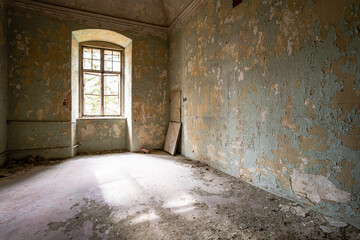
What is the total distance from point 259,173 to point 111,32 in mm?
4681

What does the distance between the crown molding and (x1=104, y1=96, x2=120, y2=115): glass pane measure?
186 cm

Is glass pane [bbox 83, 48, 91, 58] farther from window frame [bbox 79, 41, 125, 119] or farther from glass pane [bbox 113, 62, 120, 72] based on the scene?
glass pane [bbox 113, 62, 120, 72]

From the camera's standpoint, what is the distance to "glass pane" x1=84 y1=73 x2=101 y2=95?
5.36m

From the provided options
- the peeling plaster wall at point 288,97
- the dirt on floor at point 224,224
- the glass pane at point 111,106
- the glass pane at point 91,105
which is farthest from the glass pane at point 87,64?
the dirt on floor at point 224,224

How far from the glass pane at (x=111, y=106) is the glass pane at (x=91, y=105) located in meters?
0.21

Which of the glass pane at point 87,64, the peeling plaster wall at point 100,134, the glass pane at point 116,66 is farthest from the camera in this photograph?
the glass pane at point 116,66

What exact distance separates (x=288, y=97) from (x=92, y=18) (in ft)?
15.4

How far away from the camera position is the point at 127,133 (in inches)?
215

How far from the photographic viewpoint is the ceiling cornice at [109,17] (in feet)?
13.4

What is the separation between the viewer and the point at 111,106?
5672mm

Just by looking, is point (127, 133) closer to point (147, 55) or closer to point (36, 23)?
point (147, 55)

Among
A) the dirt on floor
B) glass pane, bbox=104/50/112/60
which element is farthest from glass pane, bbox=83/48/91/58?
the dirt on floor

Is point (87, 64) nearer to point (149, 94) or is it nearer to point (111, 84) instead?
point (111, 84)

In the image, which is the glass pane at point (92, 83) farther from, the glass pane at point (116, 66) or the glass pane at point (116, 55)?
the glass pane at point (116, 55)
